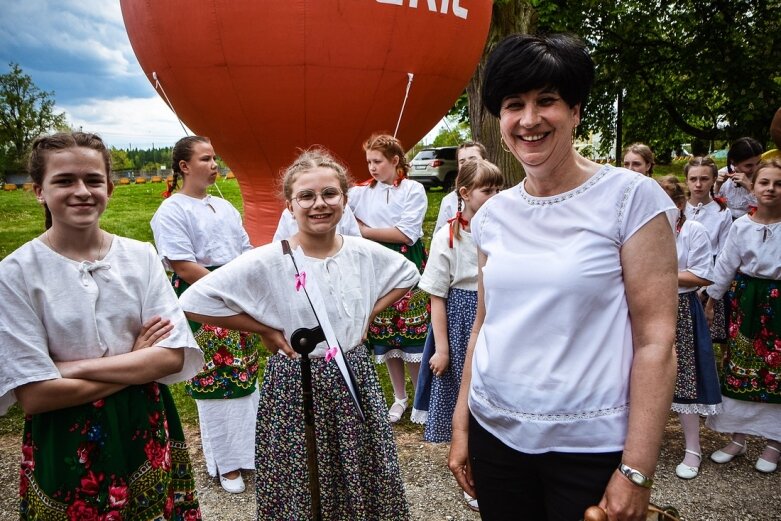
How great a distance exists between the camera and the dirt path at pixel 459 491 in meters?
A: 3.05

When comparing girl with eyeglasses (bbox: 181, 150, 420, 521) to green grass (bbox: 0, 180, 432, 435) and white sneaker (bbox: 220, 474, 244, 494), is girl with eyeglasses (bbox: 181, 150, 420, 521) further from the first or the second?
green grass (bbox: 0, 180, 432, 435)

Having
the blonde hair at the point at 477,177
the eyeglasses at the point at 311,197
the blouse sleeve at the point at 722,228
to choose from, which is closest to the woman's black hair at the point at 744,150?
the blouse sleeve at the point at 722,228

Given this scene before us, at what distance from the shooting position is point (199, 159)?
3.50 metres

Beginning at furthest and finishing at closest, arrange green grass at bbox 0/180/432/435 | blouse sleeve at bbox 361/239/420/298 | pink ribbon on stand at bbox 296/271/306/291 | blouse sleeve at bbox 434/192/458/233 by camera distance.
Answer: green grass at bbox 0/180/432/435 → blouse sleeve at bbox 434/192/458/233 → blouse sleeve at bbox 361/239/420/298 → pink ribbon on stand at bbox 296/271/306/291

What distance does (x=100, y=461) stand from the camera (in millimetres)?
1859

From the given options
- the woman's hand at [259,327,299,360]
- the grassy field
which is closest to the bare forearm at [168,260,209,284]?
the woman's hand at [259,327,299,360]

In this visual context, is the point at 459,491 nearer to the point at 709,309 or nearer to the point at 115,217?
the point at 709,309

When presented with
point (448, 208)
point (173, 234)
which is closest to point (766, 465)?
point (448, 208)

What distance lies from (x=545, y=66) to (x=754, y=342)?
2885mm

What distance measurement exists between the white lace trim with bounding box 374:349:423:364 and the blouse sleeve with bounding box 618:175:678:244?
2952 mm

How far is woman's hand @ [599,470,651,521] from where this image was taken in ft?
4.28

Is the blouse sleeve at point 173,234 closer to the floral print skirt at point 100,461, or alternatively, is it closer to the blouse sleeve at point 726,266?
the floral print skirt at point 100,461

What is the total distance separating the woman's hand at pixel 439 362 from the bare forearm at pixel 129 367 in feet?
4.46

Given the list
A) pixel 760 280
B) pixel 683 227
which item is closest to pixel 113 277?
pixel 683 227
